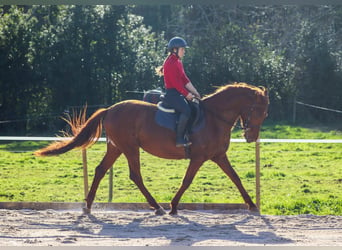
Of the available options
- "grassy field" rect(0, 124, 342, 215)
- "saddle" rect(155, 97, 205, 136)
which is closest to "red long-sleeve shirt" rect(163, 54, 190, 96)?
"saddle" rect(155, 97, 205, 136)

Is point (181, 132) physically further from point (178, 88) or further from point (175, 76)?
point (175, 76)

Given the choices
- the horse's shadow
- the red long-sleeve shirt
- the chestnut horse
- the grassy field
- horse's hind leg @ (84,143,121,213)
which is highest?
the red long-sleeve shirt

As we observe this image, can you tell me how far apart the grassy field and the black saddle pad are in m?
1.57

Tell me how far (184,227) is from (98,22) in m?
14.8

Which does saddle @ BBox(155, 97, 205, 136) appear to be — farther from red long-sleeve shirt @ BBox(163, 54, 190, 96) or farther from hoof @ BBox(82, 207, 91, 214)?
hoof @ BBox(82, 207, 91, 214)

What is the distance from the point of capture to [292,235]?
7422 millimetres

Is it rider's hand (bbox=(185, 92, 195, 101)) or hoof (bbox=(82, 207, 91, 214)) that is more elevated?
rider's hand (bbox=(185, 92, 195, 101))

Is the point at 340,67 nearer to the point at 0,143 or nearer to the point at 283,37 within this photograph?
the point at 283,37

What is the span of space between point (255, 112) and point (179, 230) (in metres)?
2.00

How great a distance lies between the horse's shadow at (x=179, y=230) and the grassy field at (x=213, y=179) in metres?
1.45

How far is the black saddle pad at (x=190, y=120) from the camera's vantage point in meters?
8.71

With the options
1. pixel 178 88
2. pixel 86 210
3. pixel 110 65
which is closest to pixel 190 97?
pixel 178 88

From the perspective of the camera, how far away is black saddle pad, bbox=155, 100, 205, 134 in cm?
871

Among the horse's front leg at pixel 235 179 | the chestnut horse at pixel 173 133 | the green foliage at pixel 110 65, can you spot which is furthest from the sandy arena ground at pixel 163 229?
the green foliage at pixel 110 65
